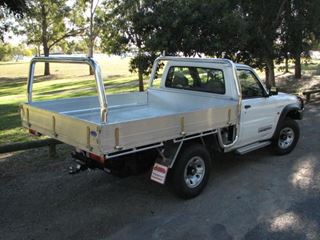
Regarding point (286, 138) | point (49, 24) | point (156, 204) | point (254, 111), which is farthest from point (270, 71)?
point (49, 24)

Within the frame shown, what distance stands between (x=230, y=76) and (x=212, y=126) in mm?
1138

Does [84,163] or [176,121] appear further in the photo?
[84,163]

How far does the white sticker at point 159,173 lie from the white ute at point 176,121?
13 millimetres

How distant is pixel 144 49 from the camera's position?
12.3 meters

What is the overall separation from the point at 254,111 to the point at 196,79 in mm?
1123

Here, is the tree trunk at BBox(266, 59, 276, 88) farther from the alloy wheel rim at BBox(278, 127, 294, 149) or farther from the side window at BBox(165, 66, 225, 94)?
the side window at BBox(165, 66, 225, 94)

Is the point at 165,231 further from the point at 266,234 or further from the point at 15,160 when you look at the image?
the point at 15,160

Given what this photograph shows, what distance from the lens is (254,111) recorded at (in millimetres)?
6516

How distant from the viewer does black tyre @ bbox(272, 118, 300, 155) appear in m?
7.39

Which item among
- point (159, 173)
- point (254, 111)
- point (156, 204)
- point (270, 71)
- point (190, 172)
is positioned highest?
point (270, 71)

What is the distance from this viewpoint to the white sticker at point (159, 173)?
16.7ft

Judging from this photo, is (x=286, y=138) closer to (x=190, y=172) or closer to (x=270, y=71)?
(x=190, y=172)

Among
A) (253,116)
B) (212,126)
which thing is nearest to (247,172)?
(253,116)

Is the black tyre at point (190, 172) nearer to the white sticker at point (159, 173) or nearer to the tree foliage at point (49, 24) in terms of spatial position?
the white sticker at point (159, 173)
